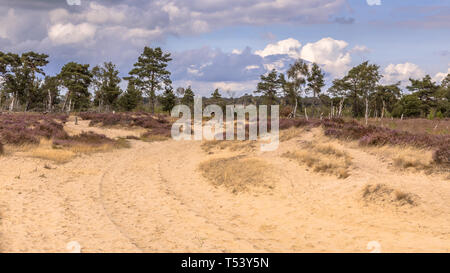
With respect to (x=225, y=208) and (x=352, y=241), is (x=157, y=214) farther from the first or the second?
(x=352, y=241)

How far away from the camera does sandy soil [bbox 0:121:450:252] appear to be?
23.7ft

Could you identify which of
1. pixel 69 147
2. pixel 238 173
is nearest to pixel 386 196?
pixel 238 173

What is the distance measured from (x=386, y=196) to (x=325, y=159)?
4835mm

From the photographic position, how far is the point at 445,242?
23.1 feet

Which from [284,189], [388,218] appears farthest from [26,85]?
[388,218]

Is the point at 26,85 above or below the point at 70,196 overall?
above

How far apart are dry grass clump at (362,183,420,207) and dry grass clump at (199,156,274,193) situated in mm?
3569

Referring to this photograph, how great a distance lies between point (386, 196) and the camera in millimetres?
9734

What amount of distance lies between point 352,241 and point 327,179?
213 inches

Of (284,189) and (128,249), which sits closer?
(128,249)

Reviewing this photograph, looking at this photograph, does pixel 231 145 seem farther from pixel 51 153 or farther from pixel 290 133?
pixel 51 153

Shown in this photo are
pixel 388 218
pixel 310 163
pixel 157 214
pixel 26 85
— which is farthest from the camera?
pixel 26 85

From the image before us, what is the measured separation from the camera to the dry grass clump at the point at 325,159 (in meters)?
13.1

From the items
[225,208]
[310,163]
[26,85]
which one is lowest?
[225,208]
